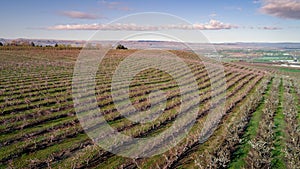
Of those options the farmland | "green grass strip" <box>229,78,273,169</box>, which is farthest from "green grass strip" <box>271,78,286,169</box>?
Result: "green grass strip" <box>229,78,273,169</box>

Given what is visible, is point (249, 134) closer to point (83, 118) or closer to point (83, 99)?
point (83, 118)

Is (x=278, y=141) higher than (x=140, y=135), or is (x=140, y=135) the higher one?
(x=140, y=135)

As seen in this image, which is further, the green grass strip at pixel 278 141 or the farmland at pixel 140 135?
the green grass strip at pixel 278 141

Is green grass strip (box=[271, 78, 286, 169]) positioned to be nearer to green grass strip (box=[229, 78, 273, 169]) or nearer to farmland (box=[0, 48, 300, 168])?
farmland (box=[0, 48, 300, 168])

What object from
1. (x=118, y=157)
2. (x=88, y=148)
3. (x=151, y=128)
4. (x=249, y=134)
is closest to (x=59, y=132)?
(x=88, y=148)

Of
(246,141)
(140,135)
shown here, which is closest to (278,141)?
Result: (246,141)

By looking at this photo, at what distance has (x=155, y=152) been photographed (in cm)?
1164

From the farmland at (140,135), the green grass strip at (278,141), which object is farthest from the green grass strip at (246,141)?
the green grass strip at (278,141)

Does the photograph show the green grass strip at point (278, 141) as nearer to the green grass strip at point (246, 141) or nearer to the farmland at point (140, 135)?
the farmland at point (140, 135)

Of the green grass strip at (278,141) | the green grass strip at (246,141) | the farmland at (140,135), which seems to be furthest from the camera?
the green grass strip at (278,141)

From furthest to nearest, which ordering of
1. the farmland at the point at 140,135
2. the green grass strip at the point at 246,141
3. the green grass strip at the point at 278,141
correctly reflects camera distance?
the green grass strip at the point at 278,141 → the green grass strip at the point at 246,141 → the farmland at the point at 140,135

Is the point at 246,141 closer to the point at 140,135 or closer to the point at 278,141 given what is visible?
the point at 278,141

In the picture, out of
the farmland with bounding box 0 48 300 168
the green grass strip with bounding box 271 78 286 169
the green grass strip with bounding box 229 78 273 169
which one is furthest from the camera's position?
the green grass strip with bounding box 271 78 286 169

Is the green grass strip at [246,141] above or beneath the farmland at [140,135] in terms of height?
beneath
